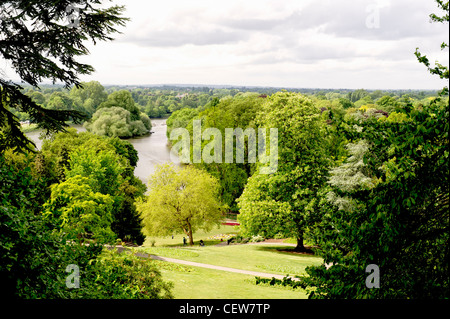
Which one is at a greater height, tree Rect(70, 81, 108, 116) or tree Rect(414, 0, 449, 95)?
tree Rect(70, 81, 108, 116)

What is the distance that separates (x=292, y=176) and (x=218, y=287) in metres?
8.20

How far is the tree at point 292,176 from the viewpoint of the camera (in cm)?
1966

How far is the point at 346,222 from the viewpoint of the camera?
227 inches

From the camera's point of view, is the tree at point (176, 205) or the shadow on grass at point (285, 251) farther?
the tree at point (176, 205)

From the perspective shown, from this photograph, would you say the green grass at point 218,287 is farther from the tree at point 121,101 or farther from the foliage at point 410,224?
the tree at point 121,101

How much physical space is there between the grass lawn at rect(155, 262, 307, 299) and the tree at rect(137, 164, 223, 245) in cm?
962

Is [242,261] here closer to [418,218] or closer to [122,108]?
[418,218]

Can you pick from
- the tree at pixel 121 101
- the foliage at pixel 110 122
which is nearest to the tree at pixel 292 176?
the foliage at pixel 110 122

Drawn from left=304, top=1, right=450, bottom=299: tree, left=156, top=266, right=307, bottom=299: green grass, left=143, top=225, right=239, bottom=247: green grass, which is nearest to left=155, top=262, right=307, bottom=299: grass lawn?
left=156, top=266, right=307, bottom=299: green grass

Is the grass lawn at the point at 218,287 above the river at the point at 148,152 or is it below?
below

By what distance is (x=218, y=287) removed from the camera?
14070 mm

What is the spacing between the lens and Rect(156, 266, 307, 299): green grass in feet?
42.4

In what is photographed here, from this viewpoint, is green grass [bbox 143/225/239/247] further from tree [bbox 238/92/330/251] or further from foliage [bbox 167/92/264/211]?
tree [bbox 238/92/330/251]
